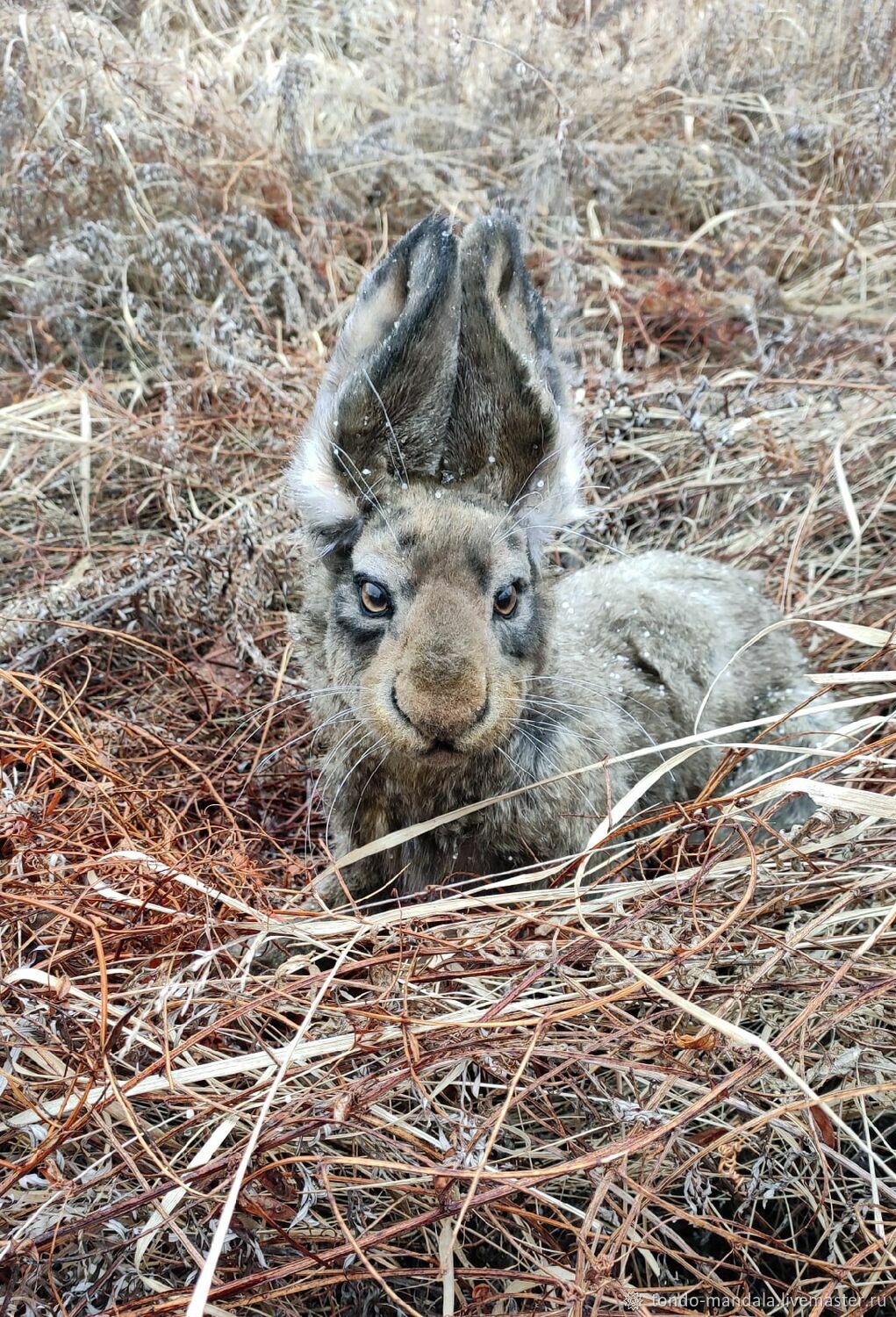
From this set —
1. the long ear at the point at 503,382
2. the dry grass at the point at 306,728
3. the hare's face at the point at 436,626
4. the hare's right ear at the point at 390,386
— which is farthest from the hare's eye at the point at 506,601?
→ the dry grass at the point at 306,728

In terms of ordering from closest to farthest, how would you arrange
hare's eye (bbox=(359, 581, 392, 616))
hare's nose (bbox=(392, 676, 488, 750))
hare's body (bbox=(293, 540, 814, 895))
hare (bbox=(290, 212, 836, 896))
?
hare's nose (bbox=(392, 676, 488, 750)), hare (bbox=(290, 212, 836, 896)), hare's eye (bbox=(359, 581, 392, 616)), hare's body (bbox=(293, 540, 814, 895))

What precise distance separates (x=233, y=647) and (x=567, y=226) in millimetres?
3001

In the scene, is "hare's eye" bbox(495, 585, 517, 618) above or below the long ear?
below

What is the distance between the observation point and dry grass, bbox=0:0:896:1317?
2.22 metres

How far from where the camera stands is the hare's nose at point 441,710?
2.42 m

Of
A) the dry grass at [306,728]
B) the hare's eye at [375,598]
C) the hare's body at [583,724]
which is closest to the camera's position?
the dry grass at [306,728]

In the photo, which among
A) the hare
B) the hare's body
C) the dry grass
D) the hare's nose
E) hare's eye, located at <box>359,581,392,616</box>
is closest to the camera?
the dry grass

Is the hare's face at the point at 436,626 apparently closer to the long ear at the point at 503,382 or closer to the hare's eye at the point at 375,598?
the hare's eye at the point at 375,598

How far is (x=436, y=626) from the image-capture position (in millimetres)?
2502

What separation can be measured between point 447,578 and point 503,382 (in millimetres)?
505

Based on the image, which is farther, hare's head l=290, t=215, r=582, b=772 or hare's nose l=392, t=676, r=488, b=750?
hare's head l=290, t=215, r=582, b=772

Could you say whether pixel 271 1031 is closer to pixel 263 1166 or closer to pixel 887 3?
pixel 263 1166

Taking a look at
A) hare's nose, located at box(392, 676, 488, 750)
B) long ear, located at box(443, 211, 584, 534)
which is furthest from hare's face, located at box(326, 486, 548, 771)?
long ear, located at box(443, 211, 584, 534)

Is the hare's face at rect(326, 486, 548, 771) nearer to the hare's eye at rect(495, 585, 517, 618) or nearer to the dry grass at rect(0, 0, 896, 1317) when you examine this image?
the hare's eye at rect(495, 585, 517, 618)
